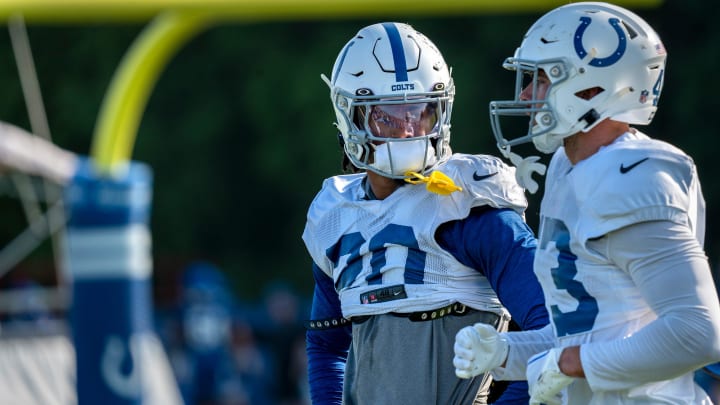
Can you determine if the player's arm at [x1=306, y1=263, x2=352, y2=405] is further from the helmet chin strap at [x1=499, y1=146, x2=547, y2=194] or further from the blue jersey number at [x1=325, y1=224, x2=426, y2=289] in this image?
the helmet chin strap at [x1=499, y1=146, x2=547, y2=194]

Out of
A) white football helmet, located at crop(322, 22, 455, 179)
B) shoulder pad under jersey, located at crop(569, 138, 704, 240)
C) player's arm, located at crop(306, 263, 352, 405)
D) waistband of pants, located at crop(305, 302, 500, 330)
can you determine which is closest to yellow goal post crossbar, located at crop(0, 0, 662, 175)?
player's arm, located at crop(306, 263, 352, 405)

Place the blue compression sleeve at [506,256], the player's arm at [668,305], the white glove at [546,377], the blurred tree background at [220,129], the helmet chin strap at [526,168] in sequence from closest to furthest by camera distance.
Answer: the player's arm at [668,305] < the white glove at [546,377] < the helmet chin strap at [526,168] < the blue compression sleeve at [506,256] < the blurred tree background at [220,129]

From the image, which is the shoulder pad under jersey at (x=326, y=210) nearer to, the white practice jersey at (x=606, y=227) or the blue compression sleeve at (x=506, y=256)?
the blue compression sleeve at (x=506, y=256)

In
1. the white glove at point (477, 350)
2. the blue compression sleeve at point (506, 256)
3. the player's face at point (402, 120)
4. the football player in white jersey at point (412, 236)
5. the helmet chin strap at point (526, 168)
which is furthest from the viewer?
the player's face at point (402, 120)

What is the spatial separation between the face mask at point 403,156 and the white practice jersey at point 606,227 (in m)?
0.48

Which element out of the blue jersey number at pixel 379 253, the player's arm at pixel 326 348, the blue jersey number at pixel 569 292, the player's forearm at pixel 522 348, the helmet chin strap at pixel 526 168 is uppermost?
the helmet chin strap at pixel 526 168

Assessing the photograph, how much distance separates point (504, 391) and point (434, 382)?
146 mm

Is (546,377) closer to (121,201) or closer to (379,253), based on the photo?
(379,253)

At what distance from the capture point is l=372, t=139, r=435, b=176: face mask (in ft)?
10.1

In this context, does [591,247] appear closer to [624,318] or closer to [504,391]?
[624,318]

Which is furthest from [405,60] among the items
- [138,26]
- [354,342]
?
[138,26]

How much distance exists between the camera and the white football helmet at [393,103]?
3102 mm

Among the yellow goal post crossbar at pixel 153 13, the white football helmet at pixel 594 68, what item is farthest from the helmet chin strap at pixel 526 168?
the yellow goal post crossbar at pixel 153 13

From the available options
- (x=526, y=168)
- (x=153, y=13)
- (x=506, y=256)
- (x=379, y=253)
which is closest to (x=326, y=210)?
(x=379, y=253)
